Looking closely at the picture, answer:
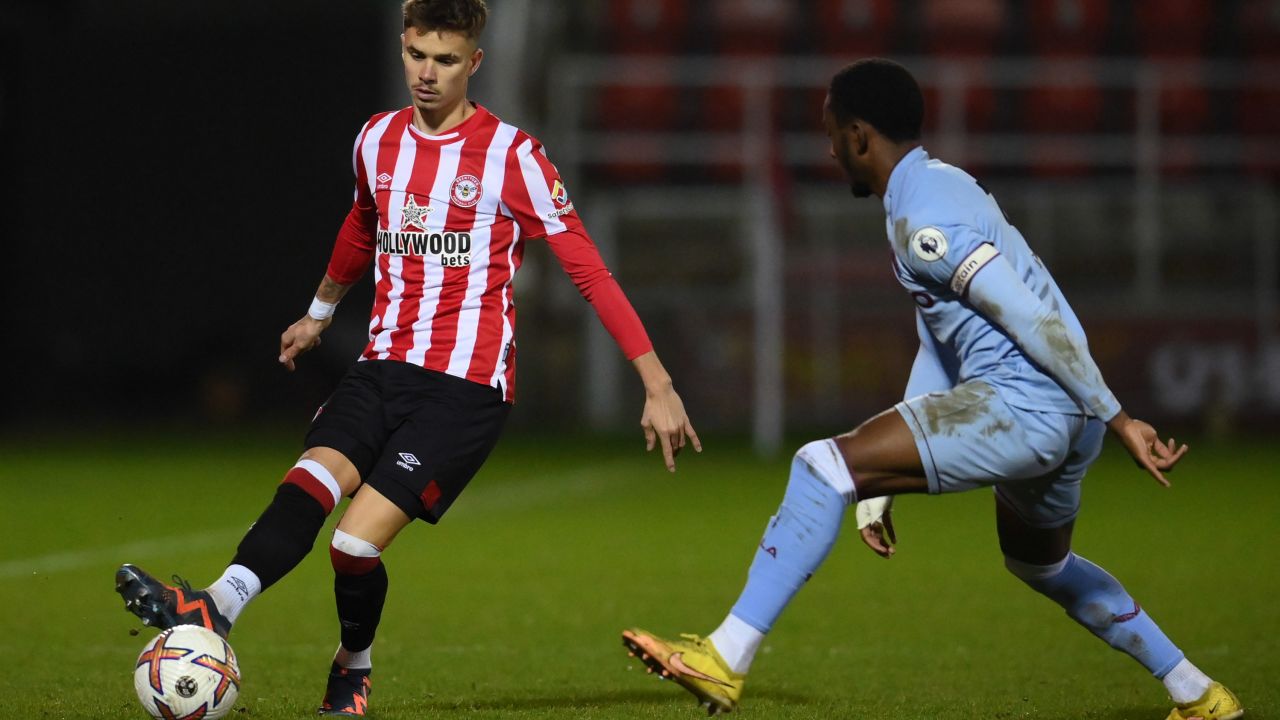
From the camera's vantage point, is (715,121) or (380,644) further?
(715,121)

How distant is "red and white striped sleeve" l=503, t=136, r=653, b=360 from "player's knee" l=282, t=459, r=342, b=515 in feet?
2.78

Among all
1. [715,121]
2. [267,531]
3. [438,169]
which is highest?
[438,169]

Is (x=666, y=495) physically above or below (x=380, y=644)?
below

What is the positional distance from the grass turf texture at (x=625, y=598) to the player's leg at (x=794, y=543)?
92cm

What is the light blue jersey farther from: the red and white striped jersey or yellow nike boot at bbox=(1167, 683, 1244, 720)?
yellow nike boot at bbox=(1167, 683, 1244, 720)

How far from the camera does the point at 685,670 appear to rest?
13.7 feet

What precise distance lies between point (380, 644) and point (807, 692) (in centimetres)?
179

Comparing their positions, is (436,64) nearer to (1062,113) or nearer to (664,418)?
(664,418)

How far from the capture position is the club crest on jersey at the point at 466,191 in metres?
4.93

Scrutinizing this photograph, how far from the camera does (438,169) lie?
16.2 feet

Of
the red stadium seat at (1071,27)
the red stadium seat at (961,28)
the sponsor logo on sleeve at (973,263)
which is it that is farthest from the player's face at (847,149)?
the red stadium seat at (1071,27)

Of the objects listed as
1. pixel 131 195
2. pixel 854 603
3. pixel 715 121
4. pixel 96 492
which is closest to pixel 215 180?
pixel 131 195

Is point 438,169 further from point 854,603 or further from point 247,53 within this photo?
point 247,53

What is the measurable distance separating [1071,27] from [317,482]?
1812 centimetres
